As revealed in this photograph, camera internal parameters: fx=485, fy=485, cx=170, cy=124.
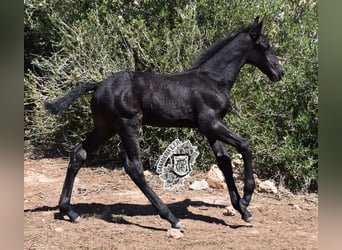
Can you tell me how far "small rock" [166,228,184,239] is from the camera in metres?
4.71

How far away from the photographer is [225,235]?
4.80m

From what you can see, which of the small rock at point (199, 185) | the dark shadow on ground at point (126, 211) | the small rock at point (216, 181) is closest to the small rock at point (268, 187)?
the small rock at point (216, 181)

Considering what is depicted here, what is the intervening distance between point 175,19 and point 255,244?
4216 millimetres

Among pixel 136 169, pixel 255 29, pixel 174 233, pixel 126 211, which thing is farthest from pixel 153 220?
pixel 255 29

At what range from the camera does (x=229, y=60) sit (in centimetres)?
517

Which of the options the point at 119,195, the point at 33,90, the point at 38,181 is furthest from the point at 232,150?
the point at 33,90

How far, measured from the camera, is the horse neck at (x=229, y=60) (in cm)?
515

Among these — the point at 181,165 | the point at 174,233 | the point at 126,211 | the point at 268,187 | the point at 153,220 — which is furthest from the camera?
the point at 268,187

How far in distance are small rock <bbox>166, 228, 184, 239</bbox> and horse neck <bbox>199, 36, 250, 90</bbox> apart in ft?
5.20

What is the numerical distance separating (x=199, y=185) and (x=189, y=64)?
6.09ft

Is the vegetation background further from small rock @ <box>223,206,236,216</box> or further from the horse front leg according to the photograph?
the horse front leg

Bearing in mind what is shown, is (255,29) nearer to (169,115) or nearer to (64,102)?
(169,115)

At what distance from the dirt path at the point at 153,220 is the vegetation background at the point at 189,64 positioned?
2.02ft
